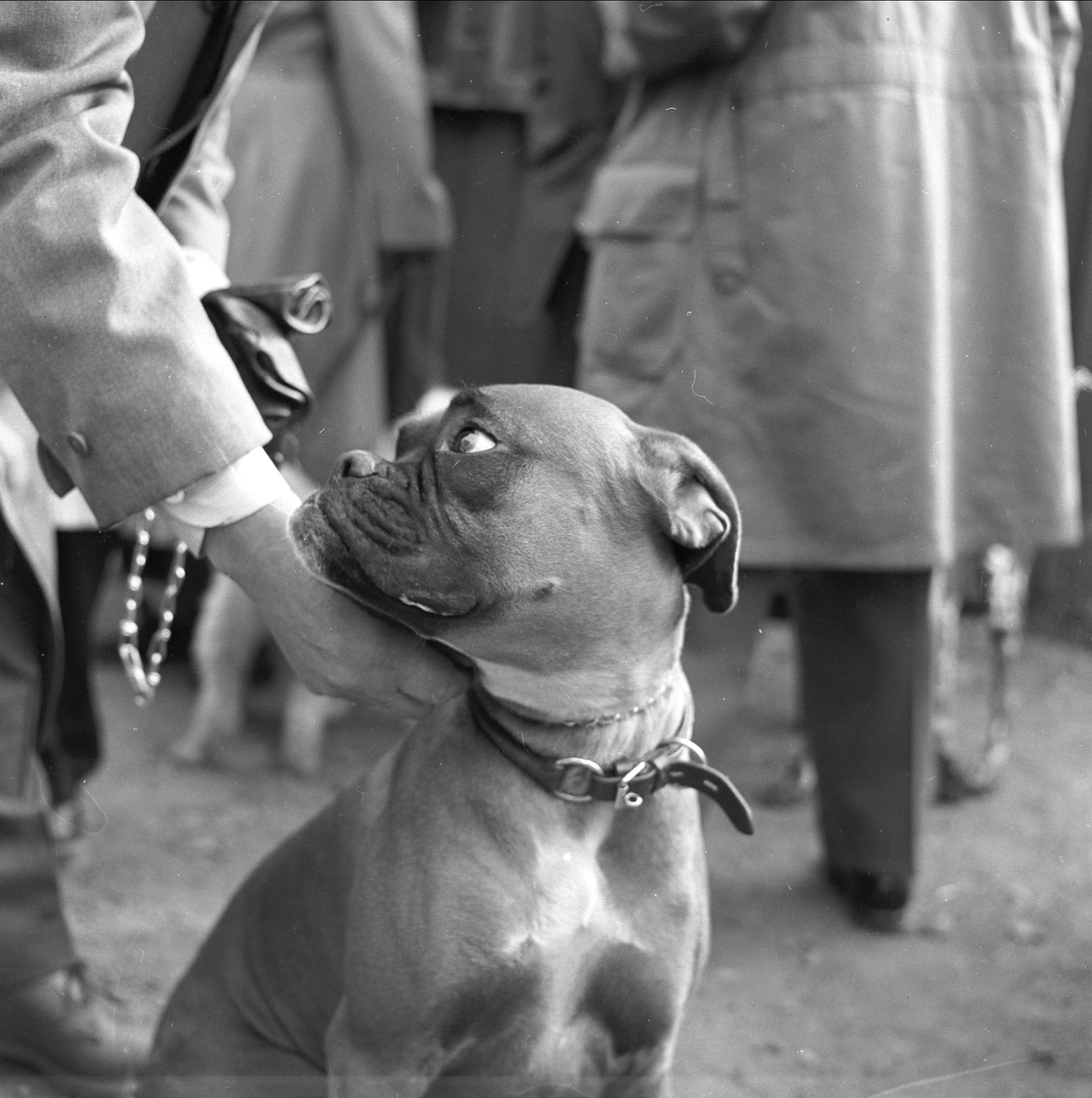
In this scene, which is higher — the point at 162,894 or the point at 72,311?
the point at 72,311

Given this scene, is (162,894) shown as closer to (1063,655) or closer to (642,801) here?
(642,801)

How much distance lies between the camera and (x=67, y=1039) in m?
2.57

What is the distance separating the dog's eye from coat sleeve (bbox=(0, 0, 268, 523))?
0.28m

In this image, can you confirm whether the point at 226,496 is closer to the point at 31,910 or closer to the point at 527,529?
the point at 527,529

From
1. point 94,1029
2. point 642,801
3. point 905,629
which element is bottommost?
point 94,1029

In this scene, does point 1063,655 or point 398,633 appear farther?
point 1063,655

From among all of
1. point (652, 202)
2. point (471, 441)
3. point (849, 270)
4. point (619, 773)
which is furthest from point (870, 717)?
point (471, 441)

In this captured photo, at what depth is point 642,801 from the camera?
205cm

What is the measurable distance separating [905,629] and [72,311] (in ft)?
6.82

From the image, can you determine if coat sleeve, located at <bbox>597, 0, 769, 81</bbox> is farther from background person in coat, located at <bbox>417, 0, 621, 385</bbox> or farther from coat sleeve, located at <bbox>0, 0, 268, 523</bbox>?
coat sleeve, located at <bbox>0, 0, 268, 523</bbox>

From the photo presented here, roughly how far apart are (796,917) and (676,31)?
208 centimetres

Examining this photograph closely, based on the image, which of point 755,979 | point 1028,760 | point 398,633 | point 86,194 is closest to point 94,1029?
point 398,633

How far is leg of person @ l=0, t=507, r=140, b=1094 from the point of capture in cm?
238

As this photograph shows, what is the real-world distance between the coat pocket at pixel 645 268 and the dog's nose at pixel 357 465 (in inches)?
41.0
